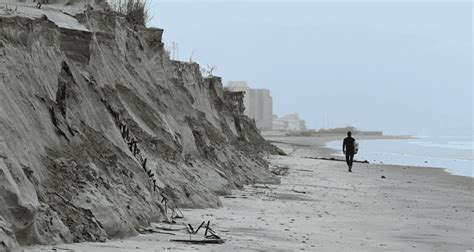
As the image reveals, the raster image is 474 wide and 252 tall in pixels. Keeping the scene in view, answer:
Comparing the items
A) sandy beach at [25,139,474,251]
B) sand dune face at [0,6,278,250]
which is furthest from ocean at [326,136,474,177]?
sand dune face at [0,6,278,250]

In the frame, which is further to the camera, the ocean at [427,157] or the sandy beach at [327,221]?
the ocean at [427,157]

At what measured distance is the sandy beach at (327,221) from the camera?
9.32 meters

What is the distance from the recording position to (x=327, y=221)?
12688mm

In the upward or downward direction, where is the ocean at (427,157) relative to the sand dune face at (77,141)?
downward

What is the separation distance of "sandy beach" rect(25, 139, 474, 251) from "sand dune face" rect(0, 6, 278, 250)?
15.3 inches

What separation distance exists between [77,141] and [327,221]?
4826mm

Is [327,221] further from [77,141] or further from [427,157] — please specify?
[427,157]

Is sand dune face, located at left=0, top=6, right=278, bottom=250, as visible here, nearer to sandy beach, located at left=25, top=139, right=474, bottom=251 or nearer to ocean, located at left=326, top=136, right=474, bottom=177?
sandy beach, located at left=25, top=139, right=474, bottom=251

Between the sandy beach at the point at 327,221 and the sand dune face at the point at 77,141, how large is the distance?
15.3 inches

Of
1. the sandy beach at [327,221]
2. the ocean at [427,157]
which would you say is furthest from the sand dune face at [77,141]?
the ocean at [427,157]

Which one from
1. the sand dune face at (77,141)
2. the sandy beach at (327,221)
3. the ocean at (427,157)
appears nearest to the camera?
the sand dune face at (77,141)

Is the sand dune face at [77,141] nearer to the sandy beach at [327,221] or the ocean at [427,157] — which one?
the sandy beach at [327,221]

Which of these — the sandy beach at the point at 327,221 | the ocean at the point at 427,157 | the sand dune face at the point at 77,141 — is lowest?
the ocean at the point at 427,157

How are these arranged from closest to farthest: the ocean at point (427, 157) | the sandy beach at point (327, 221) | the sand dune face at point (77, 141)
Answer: the sand dune face at point (77, 141) < the sandy beach at point (327, 221) < the ocean at point (427, 157)
